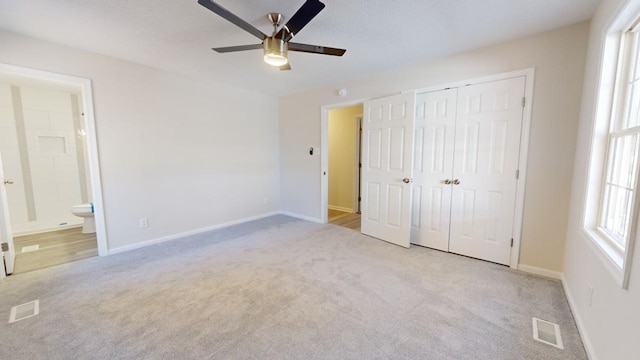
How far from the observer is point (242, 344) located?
1.59 metres

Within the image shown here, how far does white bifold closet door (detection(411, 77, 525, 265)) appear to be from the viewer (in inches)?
101

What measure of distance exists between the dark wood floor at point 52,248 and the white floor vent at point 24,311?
910mm

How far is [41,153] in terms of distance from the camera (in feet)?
13.2

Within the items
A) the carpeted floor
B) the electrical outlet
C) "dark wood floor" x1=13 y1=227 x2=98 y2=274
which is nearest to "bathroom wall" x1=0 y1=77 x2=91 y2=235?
"dark wood floor" x1=13 y1=227 x2=98 y2=274

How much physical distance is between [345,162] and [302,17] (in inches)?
153

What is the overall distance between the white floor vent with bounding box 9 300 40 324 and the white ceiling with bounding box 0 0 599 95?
7.74 feet

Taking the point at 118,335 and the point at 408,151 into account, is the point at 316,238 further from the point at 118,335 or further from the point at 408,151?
the point at 118,335

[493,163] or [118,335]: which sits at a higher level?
[493,163]

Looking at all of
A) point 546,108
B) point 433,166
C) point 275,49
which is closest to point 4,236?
point 275,49

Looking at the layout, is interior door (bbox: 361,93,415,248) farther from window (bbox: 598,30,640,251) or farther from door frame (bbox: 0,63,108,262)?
door frame (bbox: 0,63,108,262)

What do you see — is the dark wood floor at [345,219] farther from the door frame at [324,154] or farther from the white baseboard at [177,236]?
the white baseboard at [177,236]

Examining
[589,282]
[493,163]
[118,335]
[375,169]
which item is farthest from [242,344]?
[493,163]

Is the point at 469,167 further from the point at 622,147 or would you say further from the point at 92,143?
the point at 92,143

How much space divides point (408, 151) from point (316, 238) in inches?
69.2
